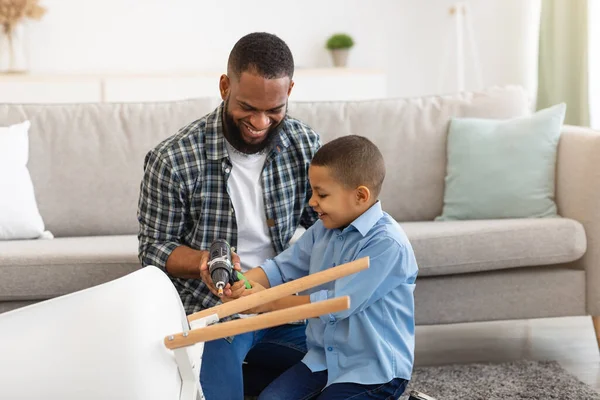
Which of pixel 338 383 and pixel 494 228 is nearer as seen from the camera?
Result: pixel 338 383

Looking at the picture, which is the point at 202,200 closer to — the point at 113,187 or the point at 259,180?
the point at 259,180

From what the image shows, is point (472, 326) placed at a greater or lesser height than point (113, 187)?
lesser

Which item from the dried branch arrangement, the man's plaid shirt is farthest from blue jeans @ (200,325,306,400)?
the dried branch arrangement

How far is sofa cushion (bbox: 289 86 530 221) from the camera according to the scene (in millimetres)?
3314

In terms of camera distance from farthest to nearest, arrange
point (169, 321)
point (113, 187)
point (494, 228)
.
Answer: point (113, 187)
point (494, 228)
point (169, 321)

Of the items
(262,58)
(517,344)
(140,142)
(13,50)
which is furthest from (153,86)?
(262,58)

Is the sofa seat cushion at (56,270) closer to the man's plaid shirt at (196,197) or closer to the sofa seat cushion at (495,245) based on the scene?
the man's plaid shirt at (196,197)

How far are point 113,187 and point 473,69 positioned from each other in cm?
365

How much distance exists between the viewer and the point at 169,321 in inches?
54.6

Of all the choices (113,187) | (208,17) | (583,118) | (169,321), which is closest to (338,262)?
(169,321)

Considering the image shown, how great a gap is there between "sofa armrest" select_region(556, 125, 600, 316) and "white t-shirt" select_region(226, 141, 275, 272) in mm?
1242

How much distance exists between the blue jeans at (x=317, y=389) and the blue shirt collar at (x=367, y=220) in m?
0.32

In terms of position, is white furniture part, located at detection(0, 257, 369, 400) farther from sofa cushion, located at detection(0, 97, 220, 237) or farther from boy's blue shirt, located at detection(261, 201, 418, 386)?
sofa cushion, located at detection(0, 97, 220, 237)

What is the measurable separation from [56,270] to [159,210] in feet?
2.43
